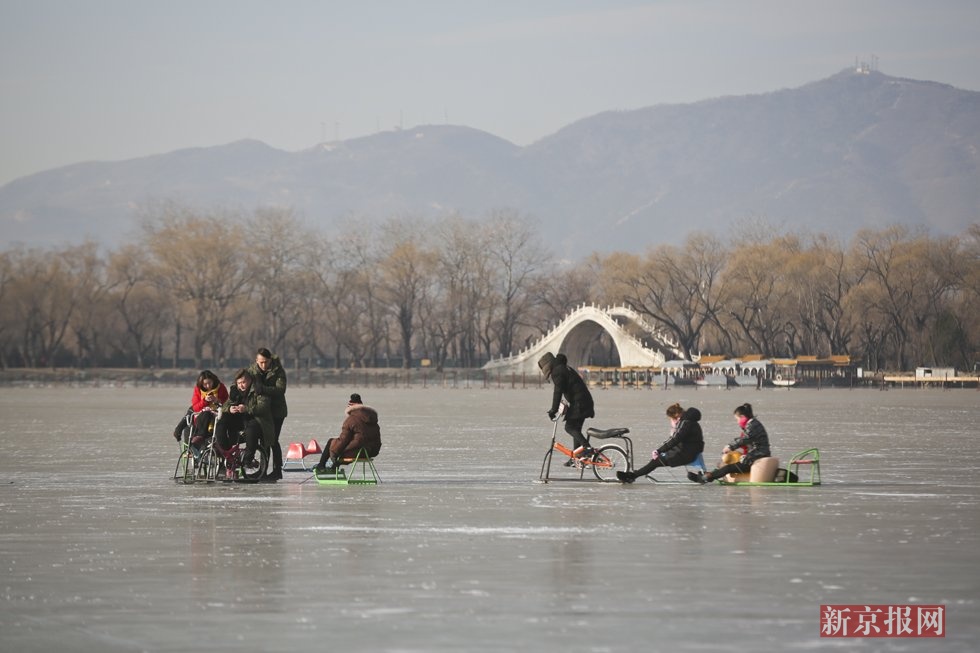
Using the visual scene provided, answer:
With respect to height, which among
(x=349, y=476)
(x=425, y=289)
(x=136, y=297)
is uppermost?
(x=425, y=289)

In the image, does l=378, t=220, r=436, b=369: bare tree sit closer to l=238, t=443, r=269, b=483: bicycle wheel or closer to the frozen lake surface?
the frozen lake surface

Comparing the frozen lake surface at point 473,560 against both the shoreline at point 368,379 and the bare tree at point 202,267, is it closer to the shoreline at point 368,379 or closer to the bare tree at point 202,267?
the shoreline at point 368,379

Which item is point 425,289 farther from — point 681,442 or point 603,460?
point 681,442

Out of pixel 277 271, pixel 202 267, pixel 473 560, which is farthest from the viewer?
pixel 277 271

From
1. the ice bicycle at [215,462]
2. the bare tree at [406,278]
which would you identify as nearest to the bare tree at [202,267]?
the bare tree at [406,278]

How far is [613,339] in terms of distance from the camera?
15400 cm

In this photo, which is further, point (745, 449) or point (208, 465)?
point (208, 465)

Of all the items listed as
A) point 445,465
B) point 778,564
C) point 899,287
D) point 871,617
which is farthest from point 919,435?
point 899,287

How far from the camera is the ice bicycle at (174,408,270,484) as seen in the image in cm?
2242

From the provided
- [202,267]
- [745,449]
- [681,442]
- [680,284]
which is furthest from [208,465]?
[680,284]

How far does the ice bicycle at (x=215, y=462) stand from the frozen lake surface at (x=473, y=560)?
1.18 ft

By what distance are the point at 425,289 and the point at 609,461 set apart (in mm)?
116425

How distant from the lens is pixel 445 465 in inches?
1055

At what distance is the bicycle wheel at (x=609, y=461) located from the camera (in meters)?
22.5
